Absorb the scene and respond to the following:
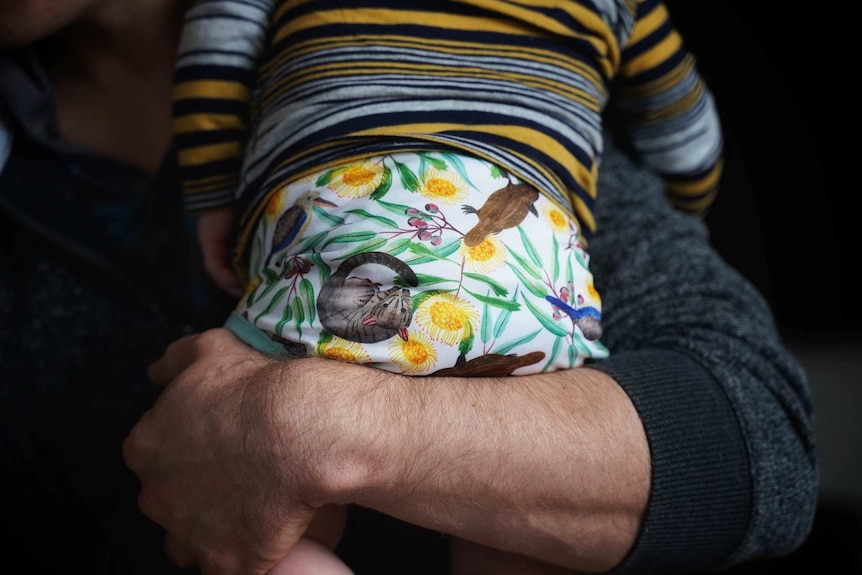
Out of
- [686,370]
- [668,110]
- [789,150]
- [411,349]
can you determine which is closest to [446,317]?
[411,349]

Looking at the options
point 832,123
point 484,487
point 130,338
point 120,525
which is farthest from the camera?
point 832,123

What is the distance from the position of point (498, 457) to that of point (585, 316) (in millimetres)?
164

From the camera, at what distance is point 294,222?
2.22 ft

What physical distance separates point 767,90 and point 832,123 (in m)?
0.10

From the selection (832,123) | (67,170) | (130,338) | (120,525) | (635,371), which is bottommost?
(120,525)

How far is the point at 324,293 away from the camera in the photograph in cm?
63

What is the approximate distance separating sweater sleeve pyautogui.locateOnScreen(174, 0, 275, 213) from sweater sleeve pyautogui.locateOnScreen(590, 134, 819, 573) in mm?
443

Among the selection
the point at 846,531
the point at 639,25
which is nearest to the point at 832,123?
the point at 639,25

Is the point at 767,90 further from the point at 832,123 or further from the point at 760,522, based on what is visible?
the point at 760,522

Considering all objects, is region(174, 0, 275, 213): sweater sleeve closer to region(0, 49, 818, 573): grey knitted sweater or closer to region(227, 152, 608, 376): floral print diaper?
region(227, 152, 608, 376): floral print diaper

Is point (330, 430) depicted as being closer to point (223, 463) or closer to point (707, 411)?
point (223, 463)

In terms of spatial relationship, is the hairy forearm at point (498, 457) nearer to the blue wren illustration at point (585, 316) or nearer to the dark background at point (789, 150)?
the blue wren illustration at point (585, 316)

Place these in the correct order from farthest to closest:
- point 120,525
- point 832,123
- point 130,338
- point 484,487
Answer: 1. point 832,123
2. point 130,338
3. point 120,525
4. point 484,487

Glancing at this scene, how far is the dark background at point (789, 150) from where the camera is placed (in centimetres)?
104
